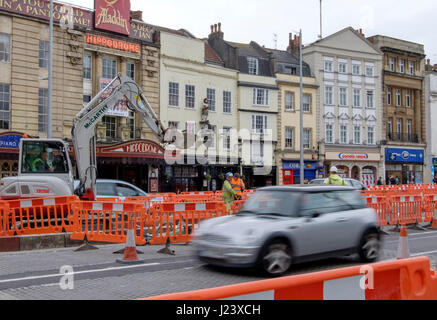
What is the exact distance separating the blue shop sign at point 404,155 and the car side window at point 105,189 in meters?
38.1

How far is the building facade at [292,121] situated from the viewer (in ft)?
144

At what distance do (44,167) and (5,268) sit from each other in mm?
7431

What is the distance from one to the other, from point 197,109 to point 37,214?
24.9m

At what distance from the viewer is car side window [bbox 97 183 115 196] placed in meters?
18.8

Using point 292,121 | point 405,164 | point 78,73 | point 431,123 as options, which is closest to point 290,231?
point 78,73

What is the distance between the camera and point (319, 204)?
9602 mm

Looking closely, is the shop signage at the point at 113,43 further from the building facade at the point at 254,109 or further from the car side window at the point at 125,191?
the car side window at the point at 125,191

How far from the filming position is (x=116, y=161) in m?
31.0

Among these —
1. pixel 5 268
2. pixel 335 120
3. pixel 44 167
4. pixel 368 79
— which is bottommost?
pixel 5 268

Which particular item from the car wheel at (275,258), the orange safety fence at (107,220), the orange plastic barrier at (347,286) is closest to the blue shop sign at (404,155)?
the orange safety fence at (107,220)
